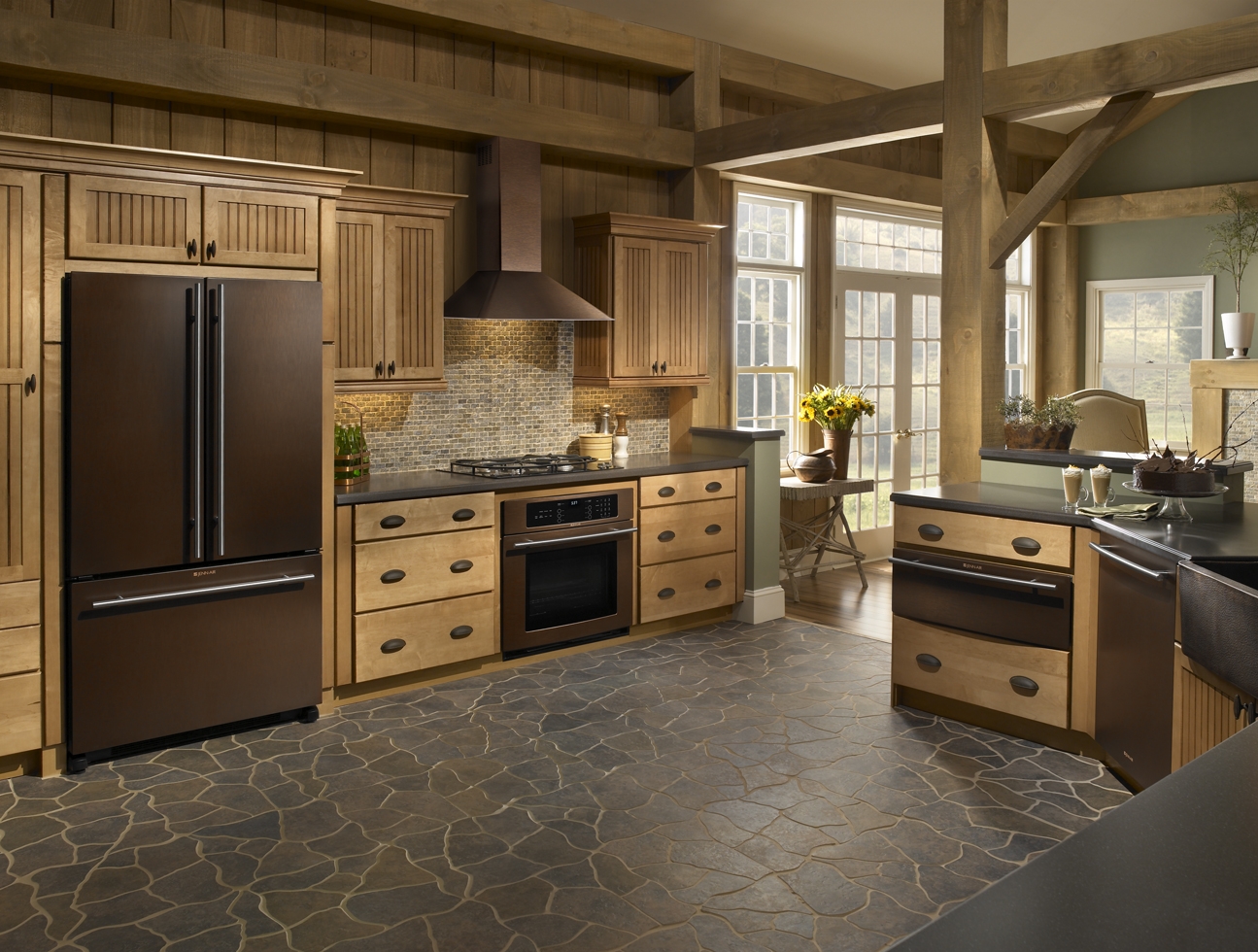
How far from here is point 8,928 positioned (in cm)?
271

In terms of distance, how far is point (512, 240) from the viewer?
5.34 m

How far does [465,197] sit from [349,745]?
266 cm

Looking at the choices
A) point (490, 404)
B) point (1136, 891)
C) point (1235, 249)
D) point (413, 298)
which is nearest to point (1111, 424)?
point (1235, 249)

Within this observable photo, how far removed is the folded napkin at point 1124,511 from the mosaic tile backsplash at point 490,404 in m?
2.96

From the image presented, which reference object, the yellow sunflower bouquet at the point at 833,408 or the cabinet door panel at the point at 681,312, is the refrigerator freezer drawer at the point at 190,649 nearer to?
the cabinet door panel at the point at 681,312

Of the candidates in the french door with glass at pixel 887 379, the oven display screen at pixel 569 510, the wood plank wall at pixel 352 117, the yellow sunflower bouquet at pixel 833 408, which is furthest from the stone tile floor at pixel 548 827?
the french door with glass at pixel 887 379

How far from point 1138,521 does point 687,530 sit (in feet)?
8.22

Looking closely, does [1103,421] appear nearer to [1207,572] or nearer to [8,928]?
[1207,572]

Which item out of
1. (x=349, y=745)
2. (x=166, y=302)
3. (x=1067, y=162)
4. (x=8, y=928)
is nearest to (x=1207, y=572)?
(x=1067, y=162)

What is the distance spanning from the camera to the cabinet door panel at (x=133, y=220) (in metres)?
3.73

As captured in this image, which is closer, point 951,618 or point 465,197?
point 951,618

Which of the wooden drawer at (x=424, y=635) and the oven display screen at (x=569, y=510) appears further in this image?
the oven display screen at (x=569, y=510)

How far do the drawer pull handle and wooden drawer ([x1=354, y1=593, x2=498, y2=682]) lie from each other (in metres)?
2.36

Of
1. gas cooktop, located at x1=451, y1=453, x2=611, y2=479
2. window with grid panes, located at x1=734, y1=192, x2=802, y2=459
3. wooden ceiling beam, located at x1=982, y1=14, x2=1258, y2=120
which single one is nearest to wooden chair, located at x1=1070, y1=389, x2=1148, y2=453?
window with grid panes, located at x1=734, y1=192, x2=802, y2=459
